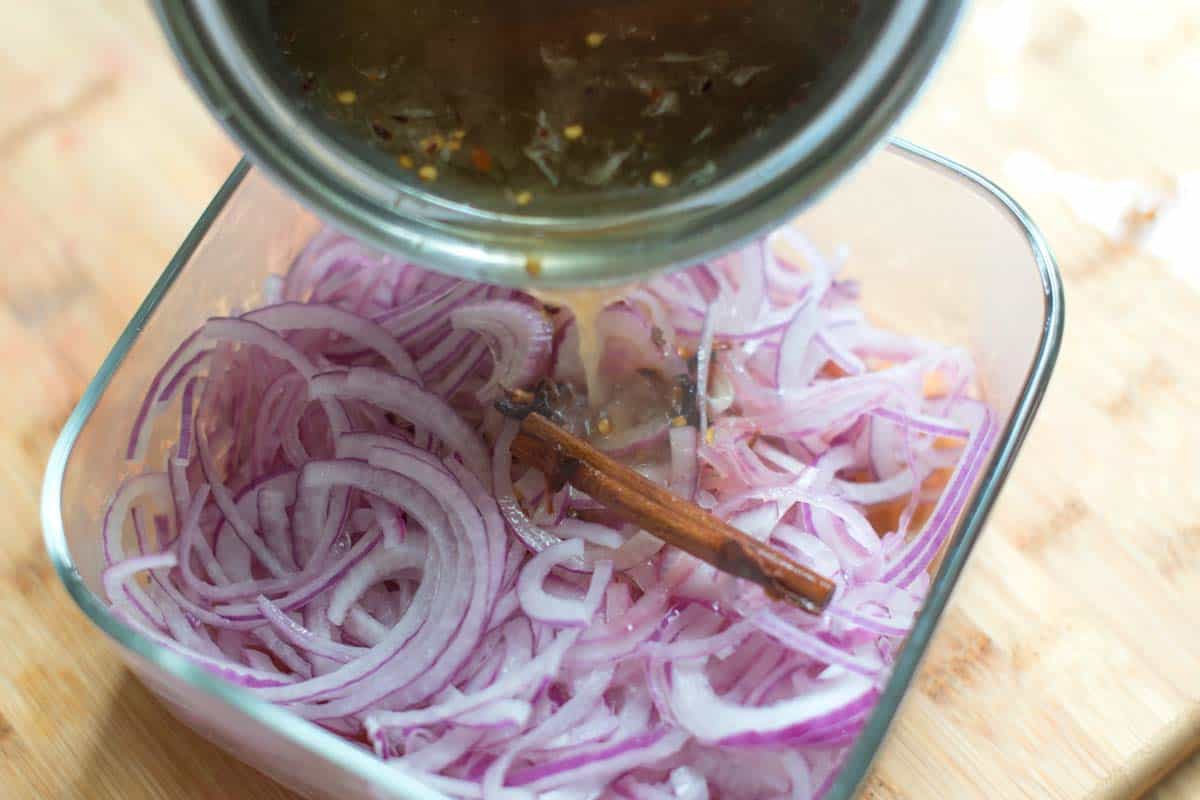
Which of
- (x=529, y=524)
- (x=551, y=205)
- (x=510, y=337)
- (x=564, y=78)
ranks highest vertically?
(x=564, y=78)

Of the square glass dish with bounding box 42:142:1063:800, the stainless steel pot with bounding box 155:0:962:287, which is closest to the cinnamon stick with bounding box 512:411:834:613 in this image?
the square glass dish with bounding box 42:142:1063:800

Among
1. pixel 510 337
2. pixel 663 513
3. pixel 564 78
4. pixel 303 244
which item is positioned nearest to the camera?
pixel 564 78

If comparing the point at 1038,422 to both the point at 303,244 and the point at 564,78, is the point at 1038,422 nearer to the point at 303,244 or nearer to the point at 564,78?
the point at 564,78

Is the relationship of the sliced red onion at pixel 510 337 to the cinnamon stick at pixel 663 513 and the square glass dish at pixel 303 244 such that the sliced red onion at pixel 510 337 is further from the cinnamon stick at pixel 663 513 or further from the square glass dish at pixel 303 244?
the square glass dish at pixel 303 244

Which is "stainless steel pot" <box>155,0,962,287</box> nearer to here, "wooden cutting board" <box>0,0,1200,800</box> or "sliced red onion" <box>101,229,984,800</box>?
"sliced red onion" <box>101,229,984,800</box>

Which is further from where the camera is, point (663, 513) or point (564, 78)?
point (663, 513)

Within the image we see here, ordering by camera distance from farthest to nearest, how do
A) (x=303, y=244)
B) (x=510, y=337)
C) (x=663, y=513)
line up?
(x=303, y=244) → (x=510, y=337) → (x=663, y=513)

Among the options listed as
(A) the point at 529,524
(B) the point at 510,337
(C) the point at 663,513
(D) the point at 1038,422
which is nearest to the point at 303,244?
(B) the point at 510,337

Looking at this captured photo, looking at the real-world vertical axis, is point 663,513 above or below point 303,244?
below
